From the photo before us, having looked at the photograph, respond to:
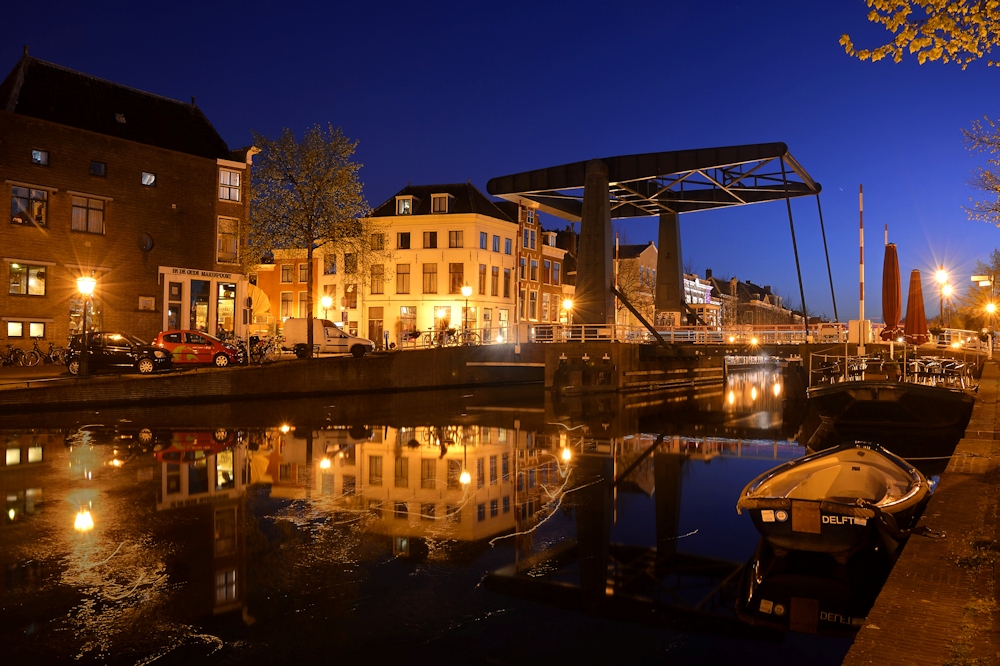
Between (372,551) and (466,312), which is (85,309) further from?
(466,312)

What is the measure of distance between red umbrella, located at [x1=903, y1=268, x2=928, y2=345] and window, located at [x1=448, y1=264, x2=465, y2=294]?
96.7 feet

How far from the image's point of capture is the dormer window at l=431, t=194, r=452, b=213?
50625mm

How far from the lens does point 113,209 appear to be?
1248 inches

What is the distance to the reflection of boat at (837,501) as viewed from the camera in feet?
26.0

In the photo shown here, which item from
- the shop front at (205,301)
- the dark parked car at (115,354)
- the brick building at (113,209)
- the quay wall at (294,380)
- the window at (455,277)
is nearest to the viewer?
the quay wall at (294,380)

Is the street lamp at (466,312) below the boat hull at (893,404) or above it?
above

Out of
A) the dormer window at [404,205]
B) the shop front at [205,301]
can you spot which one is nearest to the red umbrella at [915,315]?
the shop front at [205,301]

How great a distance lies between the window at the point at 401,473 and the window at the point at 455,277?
34986 mm

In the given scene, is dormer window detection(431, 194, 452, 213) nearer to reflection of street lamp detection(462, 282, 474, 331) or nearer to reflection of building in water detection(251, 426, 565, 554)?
reflection of street lamp detection(462, 282, 474, 331)

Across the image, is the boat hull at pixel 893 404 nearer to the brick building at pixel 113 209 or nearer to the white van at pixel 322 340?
the white van at pixel 322 340

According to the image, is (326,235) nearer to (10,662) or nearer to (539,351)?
(539,351)

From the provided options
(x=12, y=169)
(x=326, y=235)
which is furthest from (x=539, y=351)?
(x=12, y=169)

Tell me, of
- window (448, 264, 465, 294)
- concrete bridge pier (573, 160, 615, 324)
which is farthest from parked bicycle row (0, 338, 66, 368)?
window (448, 264, 465, 294)

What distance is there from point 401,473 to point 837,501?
760 cm
